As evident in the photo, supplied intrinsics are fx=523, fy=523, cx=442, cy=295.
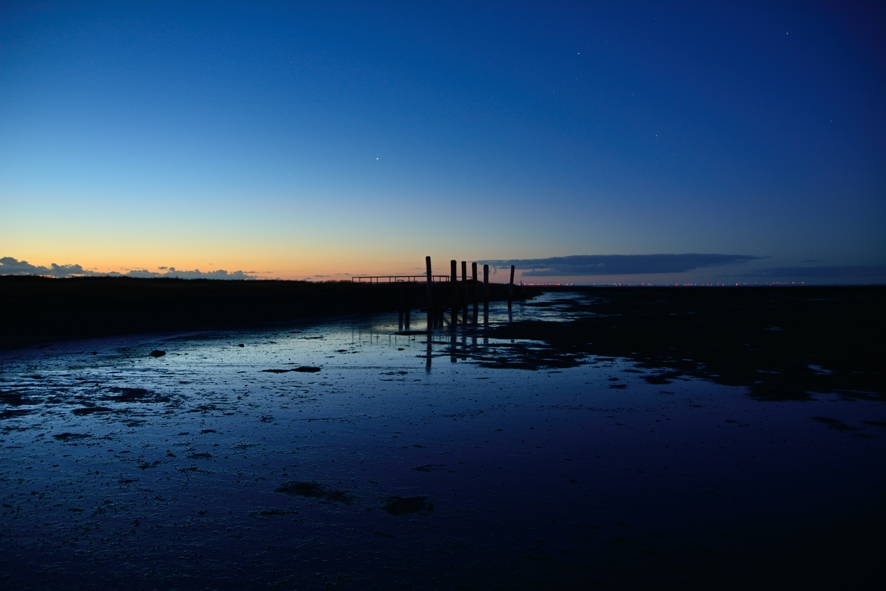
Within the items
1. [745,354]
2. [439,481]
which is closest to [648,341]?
[745,354]

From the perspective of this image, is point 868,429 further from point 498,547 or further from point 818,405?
point 498,547

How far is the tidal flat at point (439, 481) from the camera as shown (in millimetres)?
3826

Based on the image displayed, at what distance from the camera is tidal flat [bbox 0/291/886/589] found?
151 inches

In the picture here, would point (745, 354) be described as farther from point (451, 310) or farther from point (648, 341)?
point (451, 310)

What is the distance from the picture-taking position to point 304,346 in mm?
18531

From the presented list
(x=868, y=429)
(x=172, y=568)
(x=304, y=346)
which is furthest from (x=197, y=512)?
(x=304, y=346)

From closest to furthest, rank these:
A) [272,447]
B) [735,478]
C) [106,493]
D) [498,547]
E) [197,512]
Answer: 1. [498,547]
2. [197,512]
3. [106,493]
4. [735,478]
5. [272,447]

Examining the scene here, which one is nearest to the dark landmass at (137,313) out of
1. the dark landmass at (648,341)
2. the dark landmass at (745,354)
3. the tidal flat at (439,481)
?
the dark landmass at (648,341)

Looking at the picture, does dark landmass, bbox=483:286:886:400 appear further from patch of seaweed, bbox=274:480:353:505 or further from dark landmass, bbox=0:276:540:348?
dark landmass, bbox=0:276:540:348

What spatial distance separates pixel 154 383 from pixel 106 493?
644cm

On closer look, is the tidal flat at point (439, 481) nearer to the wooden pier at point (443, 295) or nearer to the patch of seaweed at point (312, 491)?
the patch of seaweed at point (312, 491)

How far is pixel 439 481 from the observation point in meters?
5.46

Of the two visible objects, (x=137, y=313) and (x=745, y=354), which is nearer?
(x=745, y=354)

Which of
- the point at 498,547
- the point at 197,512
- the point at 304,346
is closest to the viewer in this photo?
the point at 498,547
